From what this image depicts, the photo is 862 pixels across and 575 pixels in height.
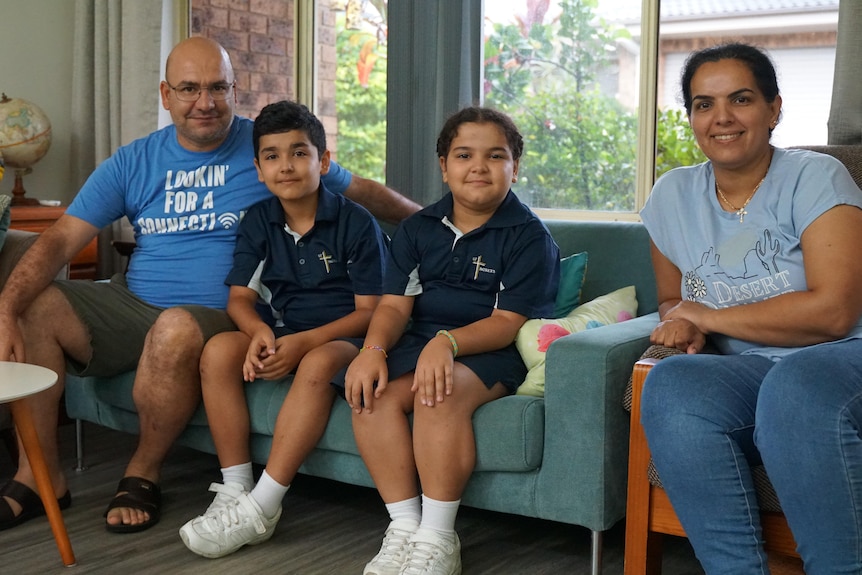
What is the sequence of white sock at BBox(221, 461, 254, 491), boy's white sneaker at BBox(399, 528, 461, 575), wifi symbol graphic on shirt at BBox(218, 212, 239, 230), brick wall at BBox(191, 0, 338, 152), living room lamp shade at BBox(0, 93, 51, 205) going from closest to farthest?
boy's white sneaker at BBox(399, 528, 461, 575), white sock at BBox(221, 461, 254, 491), wifi symbol graphic on shirt at BBox(218, 212, 239, 230), living room lamp shade at BBox(0, 93, 51, 205), brick wall at BBox(191, 0, 338, 152)

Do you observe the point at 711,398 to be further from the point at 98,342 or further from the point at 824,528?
the point at 98,342

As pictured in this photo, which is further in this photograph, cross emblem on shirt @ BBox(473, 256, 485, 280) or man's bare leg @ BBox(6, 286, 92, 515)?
man's bare leg @ BBox(6, 286, 92, 515)

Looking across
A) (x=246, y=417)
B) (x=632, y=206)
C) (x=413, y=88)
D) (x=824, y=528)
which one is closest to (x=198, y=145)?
(x=246, y=417)

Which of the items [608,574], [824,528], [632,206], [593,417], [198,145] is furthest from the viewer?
[632,206]

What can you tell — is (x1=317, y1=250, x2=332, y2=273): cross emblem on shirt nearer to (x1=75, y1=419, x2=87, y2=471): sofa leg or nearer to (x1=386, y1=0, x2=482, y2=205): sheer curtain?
(x1=75, y1=419, x2=87, y2=471): sofa leg

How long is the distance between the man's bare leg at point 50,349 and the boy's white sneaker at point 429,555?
0.98 metres

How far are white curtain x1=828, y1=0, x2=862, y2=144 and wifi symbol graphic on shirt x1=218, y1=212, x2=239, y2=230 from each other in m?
1.59

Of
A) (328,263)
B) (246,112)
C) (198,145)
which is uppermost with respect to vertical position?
(246,112)

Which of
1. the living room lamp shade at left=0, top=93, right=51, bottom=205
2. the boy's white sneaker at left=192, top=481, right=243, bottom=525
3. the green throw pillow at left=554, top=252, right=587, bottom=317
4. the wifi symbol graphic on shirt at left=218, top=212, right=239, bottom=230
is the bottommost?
the boy's white sneaker at left=192, top=481, right=243, bottom=525

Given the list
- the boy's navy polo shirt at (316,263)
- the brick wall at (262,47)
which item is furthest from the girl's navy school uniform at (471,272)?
the brick wall at (262,47)

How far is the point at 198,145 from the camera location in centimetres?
260

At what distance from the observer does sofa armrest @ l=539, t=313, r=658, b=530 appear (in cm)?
190

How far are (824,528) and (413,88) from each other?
7.89 ft

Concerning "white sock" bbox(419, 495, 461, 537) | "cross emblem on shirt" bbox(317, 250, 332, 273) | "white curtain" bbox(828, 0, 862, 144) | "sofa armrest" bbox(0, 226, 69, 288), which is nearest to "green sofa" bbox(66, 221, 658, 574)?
"white sock" bbox(419, 495, 461, 537)
